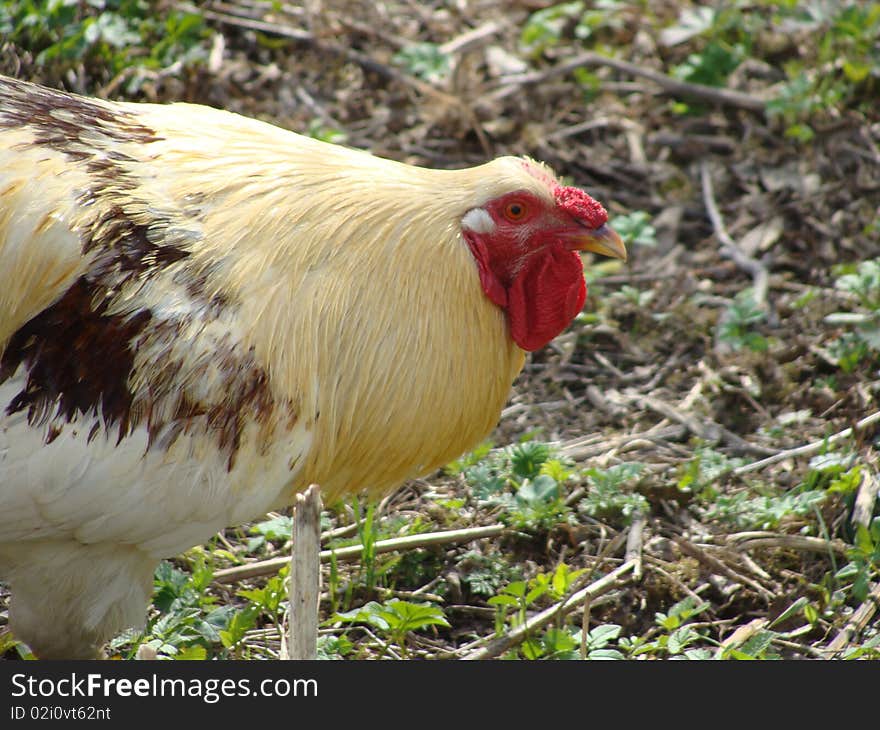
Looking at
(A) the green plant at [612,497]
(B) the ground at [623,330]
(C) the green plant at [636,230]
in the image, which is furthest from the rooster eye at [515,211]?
(C) the green plant at [636,230]

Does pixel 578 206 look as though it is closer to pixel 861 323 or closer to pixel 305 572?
pixel 305 572

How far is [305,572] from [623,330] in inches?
117

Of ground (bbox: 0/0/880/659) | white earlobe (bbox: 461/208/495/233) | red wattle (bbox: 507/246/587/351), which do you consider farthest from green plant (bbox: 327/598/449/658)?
white earlobe (bbox: 461/208/495/233)

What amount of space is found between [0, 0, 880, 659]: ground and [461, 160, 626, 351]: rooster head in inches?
37.8

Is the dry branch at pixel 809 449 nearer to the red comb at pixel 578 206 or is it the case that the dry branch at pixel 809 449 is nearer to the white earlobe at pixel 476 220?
the red comb at pixel 578 206

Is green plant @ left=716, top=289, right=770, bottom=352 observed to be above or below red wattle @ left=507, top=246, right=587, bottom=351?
below

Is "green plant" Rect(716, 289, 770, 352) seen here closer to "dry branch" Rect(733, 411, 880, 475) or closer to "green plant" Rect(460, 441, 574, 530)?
"dry branch" Rect(733, 411, 880, 475)

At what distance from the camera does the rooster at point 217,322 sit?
3430 mm

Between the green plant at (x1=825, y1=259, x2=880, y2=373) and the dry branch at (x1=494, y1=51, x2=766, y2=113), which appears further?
the dry branch at (x1=494, y1=51, x2=766, y2=113)

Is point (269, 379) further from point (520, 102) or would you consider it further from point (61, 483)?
point (520, 102)

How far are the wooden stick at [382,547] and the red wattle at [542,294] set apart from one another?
3.62 feet

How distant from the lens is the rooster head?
12.5 feet

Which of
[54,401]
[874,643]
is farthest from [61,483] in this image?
[874,643]

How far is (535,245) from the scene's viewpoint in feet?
12.7
